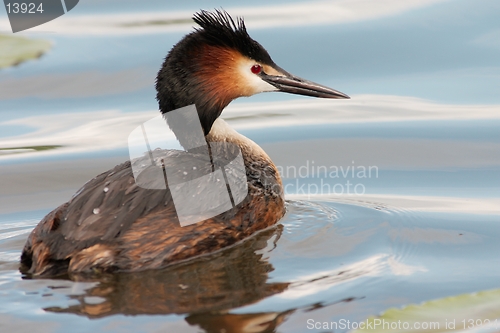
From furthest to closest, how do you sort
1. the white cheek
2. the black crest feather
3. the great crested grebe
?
A: the white cheek, the black crest feather, the great crested grebe

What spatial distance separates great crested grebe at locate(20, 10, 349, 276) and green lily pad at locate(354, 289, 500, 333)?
57.3 inches

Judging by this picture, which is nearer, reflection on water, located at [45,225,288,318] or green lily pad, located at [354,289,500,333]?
green lily pad, located at [354,289,500,333]

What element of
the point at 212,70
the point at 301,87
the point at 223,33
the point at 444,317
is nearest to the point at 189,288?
the point at 444,317

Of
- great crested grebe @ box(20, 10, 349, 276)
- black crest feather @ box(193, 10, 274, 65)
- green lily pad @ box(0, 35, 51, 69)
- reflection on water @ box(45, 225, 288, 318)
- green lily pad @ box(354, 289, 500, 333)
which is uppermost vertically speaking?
green lily pad @ box(0, 35, 51, 69)

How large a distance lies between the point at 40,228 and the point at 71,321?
897mm

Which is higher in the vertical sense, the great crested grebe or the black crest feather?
the black crest feather

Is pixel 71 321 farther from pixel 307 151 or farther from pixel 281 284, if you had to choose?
pixel 307 151

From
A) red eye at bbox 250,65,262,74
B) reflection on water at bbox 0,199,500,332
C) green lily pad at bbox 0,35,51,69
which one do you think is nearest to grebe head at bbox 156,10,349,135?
red eye at bbox 250,65,262,74

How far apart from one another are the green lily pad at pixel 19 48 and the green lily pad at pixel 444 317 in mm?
5678

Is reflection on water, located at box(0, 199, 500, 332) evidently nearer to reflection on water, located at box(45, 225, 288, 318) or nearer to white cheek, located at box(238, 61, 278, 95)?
reflection on water, located at box(45, 225, 288, 318)

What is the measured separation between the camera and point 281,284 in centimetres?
470

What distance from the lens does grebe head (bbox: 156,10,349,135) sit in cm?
571

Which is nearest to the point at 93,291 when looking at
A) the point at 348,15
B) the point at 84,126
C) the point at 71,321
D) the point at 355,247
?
the point at 71,321

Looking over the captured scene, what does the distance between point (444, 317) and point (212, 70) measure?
2.61 meters
